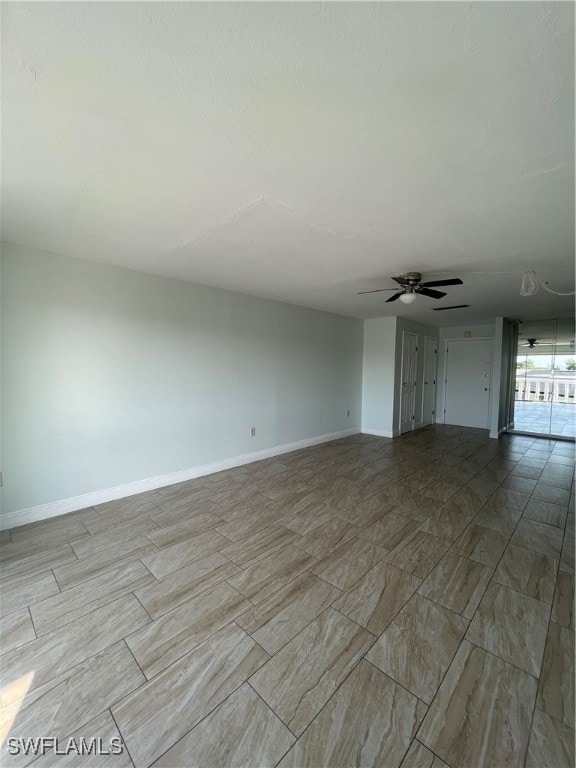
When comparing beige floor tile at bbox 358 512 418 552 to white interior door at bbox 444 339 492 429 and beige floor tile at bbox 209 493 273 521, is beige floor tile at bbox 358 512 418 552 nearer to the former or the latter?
beige floor tile at bbox 209 493 273 521

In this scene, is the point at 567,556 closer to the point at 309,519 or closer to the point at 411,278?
the point at 309,519

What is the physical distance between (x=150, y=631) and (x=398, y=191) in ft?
9.28

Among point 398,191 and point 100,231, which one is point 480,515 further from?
point 100,231

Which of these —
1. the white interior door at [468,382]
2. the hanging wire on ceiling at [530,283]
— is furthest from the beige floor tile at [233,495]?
the white interior door at [468,382]

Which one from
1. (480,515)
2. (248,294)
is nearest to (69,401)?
(248,294)

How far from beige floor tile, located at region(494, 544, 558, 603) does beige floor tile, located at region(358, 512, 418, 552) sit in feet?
2.18

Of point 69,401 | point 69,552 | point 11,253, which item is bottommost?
point 69,552

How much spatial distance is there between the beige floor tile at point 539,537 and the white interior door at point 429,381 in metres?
4.48

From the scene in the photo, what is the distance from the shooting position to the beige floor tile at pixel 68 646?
136cm

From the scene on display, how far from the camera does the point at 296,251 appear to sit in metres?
2.63

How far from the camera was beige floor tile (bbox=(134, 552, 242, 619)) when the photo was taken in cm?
179

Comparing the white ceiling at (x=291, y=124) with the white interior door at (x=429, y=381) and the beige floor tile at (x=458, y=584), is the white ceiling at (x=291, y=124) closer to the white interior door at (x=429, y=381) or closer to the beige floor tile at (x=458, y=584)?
the beige floor tile at (x=458, y=584)

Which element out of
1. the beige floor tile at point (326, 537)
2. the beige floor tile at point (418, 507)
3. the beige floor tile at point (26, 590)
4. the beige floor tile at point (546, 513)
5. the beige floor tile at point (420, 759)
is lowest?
the beige floor tile at point (26, 590)

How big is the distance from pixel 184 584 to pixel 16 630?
870 mm
